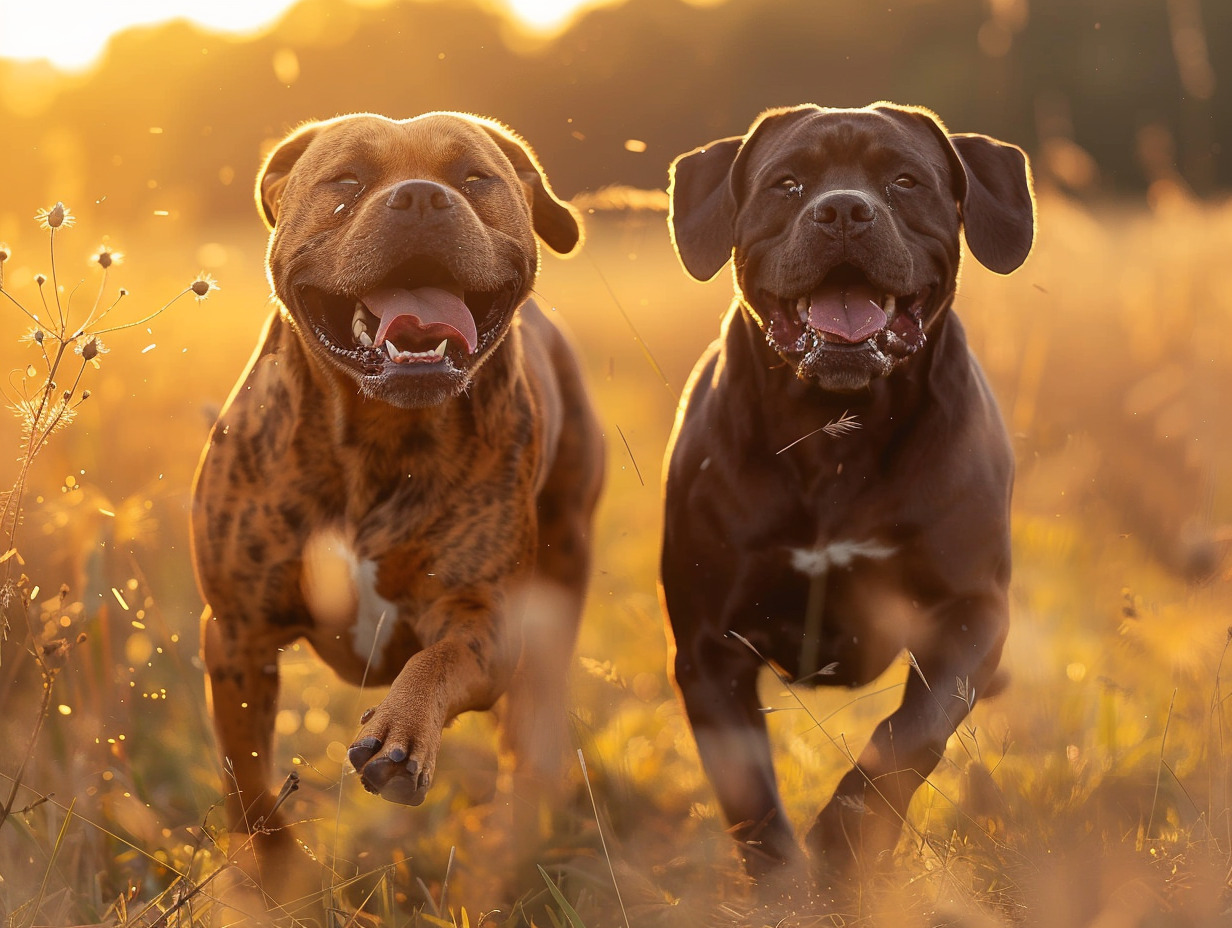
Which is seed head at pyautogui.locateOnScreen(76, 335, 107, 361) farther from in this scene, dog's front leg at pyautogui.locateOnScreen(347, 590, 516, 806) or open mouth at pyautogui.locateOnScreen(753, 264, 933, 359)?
open mouth at pyautogui.locateOnScreen(753, 264, 933, 359)

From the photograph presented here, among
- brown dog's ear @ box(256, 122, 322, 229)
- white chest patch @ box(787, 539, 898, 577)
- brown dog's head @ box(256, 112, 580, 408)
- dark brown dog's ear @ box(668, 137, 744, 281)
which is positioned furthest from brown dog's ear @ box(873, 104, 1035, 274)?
brown dog's ear @ box(256, 122, 322, 229)

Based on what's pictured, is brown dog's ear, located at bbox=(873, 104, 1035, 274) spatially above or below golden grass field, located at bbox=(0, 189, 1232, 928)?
above

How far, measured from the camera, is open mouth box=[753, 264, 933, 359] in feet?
13.0

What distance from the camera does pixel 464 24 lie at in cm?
812

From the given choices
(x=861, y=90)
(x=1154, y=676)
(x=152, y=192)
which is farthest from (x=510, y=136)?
(x=861, y=90)

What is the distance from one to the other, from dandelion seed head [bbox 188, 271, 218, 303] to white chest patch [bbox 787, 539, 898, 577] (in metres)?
1.74

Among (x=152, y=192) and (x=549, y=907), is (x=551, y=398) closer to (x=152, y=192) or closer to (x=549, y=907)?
(x=152, y=192)

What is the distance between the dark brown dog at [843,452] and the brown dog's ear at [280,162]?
1139mm

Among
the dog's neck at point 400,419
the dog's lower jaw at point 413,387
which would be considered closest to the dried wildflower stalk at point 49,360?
the dog's lower jaw at point 413,387

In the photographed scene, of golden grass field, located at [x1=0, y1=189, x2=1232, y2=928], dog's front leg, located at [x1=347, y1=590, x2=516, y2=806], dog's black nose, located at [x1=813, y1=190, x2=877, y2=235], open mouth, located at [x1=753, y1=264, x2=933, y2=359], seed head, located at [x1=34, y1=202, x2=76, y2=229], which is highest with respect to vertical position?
seed head, located at [x1=34, y1=202, x2=76, y2=229]

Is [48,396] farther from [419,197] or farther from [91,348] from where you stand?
[419,197]

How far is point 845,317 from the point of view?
4.07m

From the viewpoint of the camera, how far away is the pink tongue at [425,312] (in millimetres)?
3803

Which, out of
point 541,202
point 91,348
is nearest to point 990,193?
point 541,202
